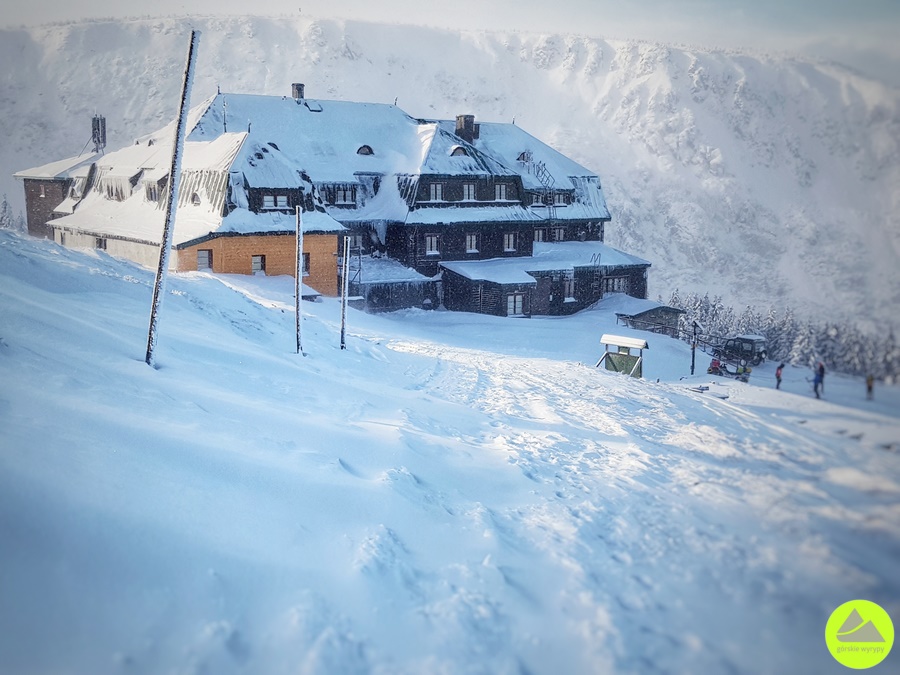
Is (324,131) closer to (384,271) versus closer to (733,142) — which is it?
(384,271)

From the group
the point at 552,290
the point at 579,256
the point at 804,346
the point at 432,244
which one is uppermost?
the point at 804,346

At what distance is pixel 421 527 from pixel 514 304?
19.7 meters

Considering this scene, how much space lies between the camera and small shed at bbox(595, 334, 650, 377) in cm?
774

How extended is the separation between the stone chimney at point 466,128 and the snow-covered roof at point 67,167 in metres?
→ 17.2

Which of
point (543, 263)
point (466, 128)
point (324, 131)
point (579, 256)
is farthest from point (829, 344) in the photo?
point (466, 128)

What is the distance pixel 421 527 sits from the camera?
537 cm

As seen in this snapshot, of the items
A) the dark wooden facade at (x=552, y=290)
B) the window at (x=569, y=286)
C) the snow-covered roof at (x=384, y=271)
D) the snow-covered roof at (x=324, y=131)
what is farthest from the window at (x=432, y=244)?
the window at (x=569, y=286)

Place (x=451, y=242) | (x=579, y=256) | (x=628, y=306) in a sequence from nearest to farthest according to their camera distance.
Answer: (x=628, y=306), (x=579, y=256), (x=451, y=242)

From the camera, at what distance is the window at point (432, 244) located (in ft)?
96.9

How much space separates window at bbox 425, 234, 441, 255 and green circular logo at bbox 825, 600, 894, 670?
27.0 meters

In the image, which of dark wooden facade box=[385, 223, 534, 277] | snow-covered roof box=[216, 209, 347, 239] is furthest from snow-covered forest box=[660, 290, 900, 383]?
dark wooden facade box=[385, 223, 534, 277]

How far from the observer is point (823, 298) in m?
4.23

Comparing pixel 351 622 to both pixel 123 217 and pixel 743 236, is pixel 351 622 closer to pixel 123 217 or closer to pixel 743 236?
pixel 743 236

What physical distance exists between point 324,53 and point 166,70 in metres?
31.5
